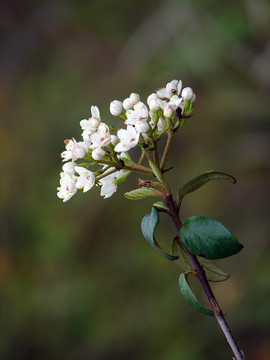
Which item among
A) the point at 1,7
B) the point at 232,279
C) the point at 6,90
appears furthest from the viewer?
the point at 1,7

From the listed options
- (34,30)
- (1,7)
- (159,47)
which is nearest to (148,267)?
(159,47)

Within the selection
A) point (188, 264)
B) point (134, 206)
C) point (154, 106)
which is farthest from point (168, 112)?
point (134, 206)

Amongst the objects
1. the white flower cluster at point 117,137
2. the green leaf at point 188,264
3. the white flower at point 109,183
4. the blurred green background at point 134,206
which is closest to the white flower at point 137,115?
the white flower cluster at point 117,137

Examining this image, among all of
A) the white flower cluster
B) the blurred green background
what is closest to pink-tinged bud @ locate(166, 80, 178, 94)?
the white flower cluster

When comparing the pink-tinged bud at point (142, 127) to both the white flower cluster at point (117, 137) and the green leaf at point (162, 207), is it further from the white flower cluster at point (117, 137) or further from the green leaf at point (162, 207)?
the green leaf at point (162, 207)

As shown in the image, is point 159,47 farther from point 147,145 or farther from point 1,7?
point 147,145

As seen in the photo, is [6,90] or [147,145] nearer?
[147,145]
